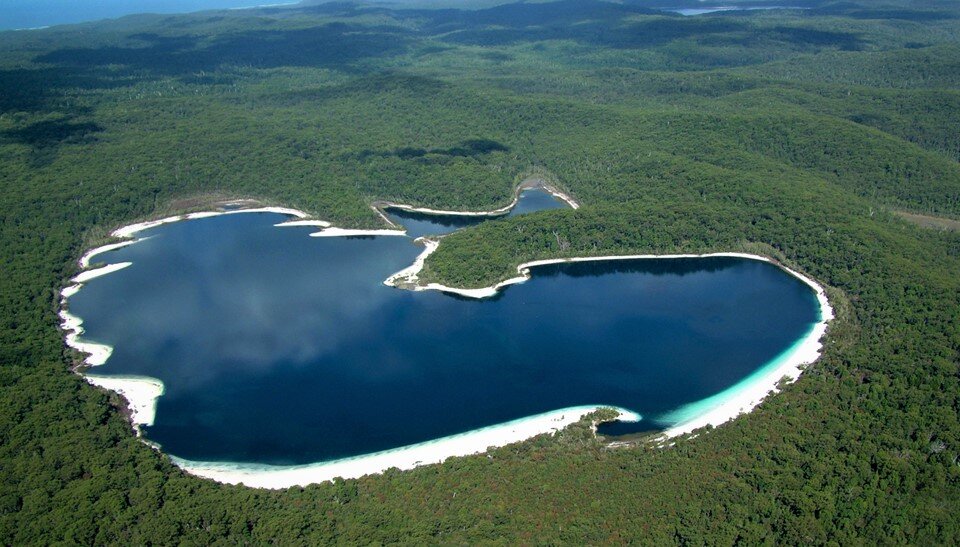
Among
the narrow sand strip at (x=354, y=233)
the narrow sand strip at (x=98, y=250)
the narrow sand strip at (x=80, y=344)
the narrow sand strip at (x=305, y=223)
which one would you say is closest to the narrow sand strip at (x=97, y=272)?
the narrow sand strip at (x=98, y=250)

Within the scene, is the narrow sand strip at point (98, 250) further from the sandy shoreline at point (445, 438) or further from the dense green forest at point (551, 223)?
the sandy shoreline at point (445, 438)

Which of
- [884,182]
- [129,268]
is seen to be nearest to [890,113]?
[884,182]

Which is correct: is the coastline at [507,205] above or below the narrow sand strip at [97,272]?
above

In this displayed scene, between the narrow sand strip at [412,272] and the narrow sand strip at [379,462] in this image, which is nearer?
the narrow sand strip at [379,462]

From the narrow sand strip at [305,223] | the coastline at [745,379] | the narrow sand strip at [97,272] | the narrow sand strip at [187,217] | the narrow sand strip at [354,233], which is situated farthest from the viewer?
the narrow sand strip at [305,223]

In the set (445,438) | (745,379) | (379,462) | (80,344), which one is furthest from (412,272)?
(745,379)

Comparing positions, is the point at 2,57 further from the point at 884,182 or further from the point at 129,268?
the point at 884,182

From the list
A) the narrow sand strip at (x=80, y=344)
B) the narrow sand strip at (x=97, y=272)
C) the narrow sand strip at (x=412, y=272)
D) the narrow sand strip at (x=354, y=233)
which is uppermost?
the narrow sand strip at (x=354, y=233)

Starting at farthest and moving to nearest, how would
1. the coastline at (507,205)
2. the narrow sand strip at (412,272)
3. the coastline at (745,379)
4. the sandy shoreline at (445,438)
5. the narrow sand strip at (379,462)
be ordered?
the coastline at (507,205), the narrow sand strip at (412,272), the coastline at (745,379), the sandy shoreline at (445,438), the narrow sand strip at (379,462)
